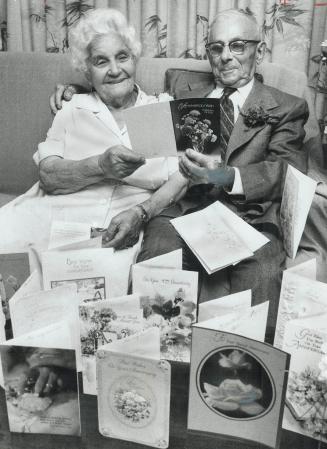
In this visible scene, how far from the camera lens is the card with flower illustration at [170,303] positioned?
1.17m

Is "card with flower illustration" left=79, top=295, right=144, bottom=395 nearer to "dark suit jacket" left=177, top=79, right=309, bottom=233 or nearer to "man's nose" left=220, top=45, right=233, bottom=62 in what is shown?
"dark suit jacket" left=177, top=79, right=309, bottom=233

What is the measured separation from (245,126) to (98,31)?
0.59 metres

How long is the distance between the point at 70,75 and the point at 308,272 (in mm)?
1348

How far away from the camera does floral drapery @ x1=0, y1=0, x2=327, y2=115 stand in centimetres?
219

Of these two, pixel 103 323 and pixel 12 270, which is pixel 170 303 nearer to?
pixel 103 323

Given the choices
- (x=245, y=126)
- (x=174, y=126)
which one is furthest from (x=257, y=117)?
(x=174, y=126)

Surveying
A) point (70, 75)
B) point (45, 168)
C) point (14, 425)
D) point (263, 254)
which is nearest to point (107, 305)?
point (14, 425)

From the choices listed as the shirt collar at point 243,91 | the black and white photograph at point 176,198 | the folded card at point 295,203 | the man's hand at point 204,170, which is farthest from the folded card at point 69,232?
the shirt collar at point 243,91

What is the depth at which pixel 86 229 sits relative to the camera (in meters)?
1.49

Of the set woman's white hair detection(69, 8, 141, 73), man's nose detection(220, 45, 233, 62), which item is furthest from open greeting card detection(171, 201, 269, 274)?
woman's white hair detection(69, 8, 141, 73)

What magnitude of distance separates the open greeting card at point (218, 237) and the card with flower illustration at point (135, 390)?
1.56ft

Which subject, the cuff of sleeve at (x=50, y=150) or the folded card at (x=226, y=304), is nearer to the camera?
the folded card at (x=226, y=304)

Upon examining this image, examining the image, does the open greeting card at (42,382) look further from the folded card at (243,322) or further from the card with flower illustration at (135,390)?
the folded card at (243,322)

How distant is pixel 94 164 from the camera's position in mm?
1607
